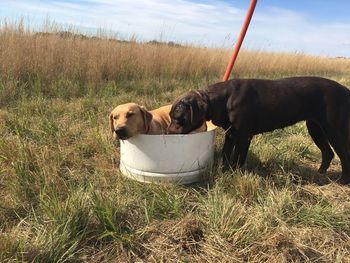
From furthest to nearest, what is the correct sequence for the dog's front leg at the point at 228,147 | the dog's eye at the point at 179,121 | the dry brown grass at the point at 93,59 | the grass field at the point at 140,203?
the dry brown grass at the point at 93,59, the dog's front leg at the point at 228,147, the dog's eye at the point at 179,121, the grass field at the point at 140,203

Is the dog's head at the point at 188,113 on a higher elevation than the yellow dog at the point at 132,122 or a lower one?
higher

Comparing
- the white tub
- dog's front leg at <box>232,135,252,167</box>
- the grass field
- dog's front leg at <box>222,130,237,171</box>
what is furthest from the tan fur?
dog's front leg at <box>232,135,252,167</box>

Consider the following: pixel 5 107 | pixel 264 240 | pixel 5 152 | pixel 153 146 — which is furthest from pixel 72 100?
pixel 264 240

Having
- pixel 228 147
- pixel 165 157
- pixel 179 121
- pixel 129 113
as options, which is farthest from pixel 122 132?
pixel 228 147

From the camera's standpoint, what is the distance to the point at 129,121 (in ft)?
12.4

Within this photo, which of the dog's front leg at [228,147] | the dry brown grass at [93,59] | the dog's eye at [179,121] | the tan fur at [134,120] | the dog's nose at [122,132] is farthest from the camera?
the dry brown grass at [93,59]

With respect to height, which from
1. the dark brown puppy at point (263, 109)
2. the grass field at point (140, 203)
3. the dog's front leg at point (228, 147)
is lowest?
the grass field at point (140, 203)

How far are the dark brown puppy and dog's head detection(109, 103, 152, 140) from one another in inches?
10.8

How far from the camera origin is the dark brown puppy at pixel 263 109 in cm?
389

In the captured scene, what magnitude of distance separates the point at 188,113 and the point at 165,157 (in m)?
0.49

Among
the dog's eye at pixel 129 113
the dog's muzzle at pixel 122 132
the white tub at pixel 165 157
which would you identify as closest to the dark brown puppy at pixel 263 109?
the white tub at pixel 165 157

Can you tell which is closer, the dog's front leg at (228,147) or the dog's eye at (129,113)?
the dog's eye at (129,113)

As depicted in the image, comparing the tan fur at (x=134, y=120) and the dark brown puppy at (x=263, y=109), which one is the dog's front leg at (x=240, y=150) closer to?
the dark brown puppy at (x=263, y=109)

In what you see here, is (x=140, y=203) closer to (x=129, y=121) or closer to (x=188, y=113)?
(x=129, y=121)
